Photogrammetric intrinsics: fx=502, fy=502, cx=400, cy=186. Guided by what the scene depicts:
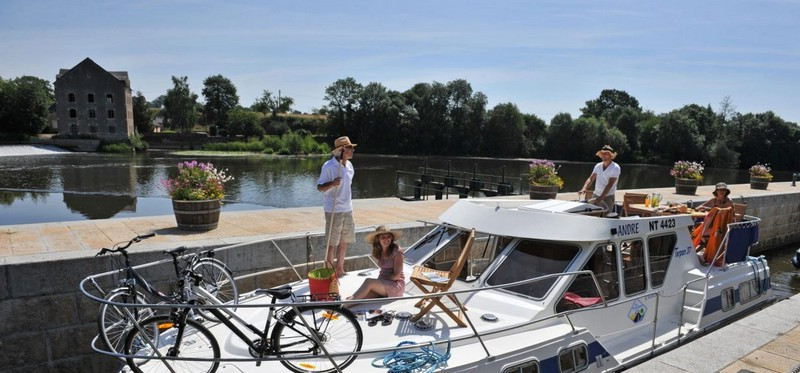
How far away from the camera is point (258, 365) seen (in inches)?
178

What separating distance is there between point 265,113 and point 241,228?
103 m

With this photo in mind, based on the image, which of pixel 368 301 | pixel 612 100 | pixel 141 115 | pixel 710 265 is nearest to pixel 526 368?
pixel 368 301

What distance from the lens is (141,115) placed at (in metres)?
89.5

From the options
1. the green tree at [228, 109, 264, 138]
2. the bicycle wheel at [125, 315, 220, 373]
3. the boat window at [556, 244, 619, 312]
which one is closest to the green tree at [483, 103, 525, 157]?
the green tree at [228, 109, 264, 138]

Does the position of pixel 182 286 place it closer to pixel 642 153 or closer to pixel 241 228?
pixel 241 228

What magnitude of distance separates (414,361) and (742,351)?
295cm

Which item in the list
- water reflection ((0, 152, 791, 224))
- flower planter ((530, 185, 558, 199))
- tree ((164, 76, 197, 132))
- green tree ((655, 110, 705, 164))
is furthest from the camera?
→ tree ((164, 76, 197, 132))

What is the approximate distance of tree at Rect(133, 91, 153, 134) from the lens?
290ft

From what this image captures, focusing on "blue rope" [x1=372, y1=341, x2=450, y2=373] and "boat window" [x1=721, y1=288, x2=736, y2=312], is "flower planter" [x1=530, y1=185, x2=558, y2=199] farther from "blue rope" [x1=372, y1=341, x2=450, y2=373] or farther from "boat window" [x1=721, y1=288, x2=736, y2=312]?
"blue rope" [x1=372, y1=341, x2=450, y2=373]

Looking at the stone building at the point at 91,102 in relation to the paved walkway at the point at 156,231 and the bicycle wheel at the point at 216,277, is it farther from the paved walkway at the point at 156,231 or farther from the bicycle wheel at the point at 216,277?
the bicycle wheel at the point at 216,277

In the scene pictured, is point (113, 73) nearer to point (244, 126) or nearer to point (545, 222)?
point (244, 126)

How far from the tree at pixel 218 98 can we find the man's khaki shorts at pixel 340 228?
10232 cm

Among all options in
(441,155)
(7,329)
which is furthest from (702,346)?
(441,155)

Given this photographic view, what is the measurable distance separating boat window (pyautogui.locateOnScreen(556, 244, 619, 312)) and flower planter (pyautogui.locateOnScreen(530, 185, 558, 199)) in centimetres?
899
